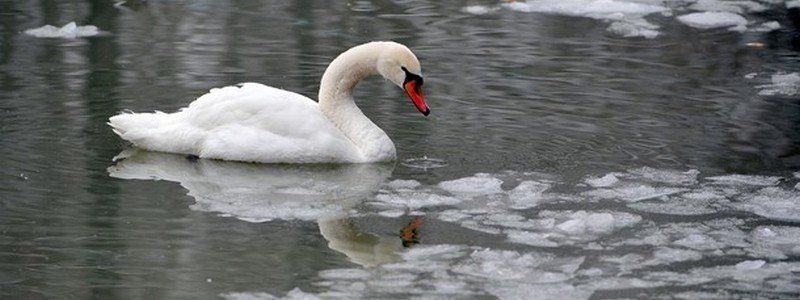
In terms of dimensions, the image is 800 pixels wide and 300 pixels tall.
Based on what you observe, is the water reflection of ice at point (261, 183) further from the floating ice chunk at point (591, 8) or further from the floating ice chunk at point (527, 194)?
the floating ice chunk at point (591, 8)

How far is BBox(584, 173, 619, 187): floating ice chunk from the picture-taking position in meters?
8.55

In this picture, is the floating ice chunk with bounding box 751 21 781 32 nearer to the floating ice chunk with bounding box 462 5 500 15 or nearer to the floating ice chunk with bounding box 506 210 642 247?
the floating ice chunk with bounding box 462 5 500 15

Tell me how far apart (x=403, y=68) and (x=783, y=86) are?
363 centimetres

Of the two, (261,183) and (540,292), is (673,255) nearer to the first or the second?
(540,292)

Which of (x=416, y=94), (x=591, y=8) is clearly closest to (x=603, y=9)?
(x=591, y=8)

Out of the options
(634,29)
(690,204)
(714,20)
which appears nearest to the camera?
(690,204)

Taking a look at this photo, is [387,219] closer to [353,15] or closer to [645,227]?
[645,227]

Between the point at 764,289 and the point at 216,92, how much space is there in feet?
13.2

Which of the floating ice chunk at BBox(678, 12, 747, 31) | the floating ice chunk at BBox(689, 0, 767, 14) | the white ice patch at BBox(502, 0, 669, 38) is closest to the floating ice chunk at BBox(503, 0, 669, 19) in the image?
the white ice patch at BBox(502, 0, 669, 38)

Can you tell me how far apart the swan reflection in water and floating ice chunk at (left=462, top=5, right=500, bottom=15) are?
602 cm

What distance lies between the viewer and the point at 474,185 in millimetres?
8469

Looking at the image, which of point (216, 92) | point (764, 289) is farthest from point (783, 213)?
point (216, 92)

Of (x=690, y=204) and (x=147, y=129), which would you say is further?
(x=147, y=129)

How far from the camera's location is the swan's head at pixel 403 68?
367 inches
